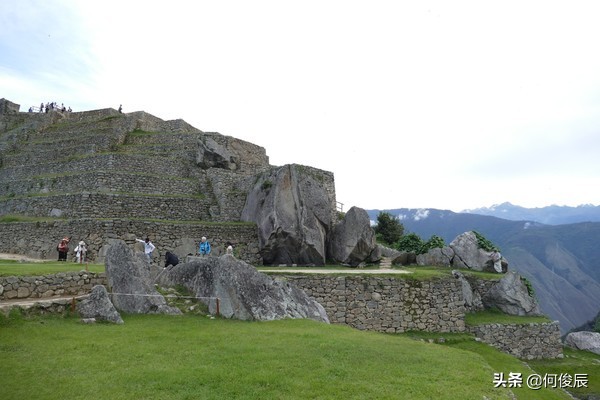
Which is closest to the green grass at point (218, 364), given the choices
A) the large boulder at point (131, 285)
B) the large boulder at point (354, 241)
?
the large boulder at point (131, 285)

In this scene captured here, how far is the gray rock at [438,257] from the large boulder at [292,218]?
23.2 feet

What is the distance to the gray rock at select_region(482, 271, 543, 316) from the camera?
85.0ft

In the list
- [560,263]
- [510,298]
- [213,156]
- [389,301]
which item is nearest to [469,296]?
[510,298]

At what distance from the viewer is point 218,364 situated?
29.6 ft

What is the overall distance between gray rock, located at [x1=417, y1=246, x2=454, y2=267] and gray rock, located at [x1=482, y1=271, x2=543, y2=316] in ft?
11.0

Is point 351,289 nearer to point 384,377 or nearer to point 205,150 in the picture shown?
point 384,377

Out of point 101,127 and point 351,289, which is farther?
point 101,127

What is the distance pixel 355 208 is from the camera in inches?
1076

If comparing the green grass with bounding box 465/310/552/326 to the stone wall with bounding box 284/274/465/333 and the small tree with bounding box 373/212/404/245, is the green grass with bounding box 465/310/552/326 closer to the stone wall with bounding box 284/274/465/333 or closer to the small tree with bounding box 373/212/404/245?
the stone wall with bounding box 284/274/465/333

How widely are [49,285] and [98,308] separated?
202cm

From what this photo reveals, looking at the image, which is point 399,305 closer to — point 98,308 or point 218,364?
point 98,308

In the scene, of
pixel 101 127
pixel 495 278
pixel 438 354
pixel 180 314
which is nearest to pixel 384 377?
pixel 438 354

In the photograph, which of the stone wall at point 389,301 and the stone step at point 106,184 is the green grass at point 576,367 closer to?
the stone wall at point 389,301

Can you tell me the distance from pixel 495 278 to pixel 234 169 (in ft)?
67.2
